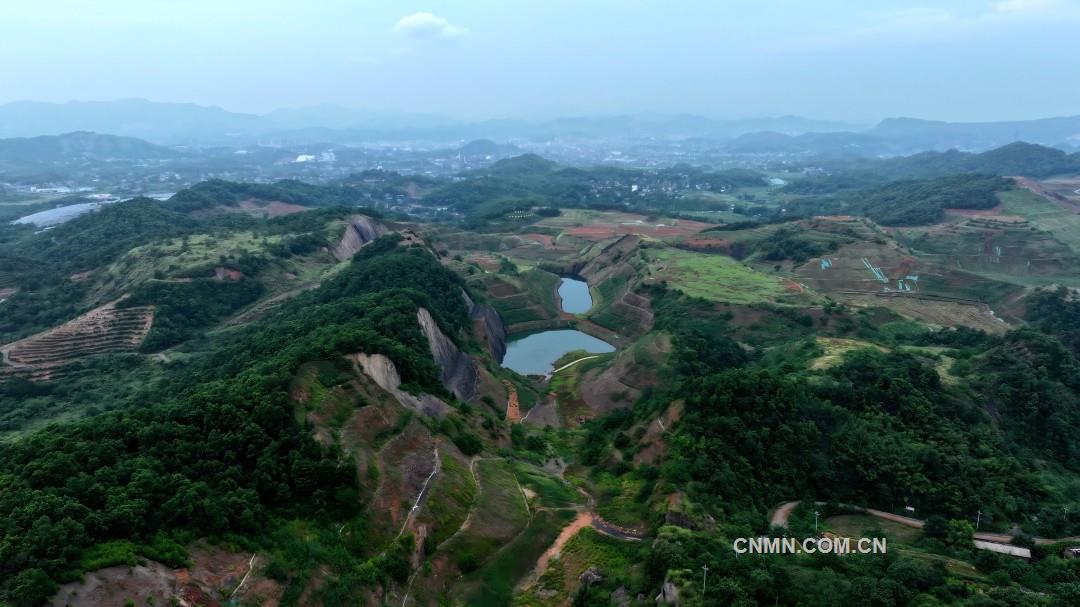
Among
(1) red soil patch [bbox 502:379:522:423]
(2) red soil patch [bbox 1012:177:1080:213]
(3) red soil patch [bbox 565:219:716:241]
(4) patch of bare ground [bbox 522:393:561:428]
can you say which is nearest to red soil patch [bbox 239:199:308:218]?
(3) red soil patch [bbox 565:219:716:241]

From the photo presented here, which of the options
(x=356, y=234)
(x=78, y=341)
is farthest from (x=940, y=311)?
(x=78, y=341)

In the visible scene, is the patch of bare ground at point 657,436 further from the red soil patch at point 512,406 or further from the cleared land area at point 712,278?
the cleared land area at point 712,278

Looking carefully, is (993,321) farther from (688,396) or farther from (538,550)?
(538,550)

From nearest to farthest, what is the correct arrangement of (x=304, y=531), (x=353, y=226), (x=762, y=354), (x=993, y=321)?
(x=304, y=531), (x=762, y=354), (x=993, y=321), (x=353, y=226)

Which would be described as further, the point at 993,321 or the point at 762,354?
the point at 993,321

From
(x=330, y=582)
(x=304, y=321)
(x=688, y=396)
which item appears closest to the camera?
(x=330, y=582)

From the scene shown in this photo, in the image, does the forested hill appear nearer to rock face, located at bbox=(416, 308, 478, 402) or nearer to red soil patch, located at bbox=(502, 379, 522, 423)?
rock face, located at bbox=(416, 308, 478, 402)

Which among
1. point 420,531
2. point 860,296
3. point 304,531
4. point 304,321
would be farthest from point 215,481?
point 860,296

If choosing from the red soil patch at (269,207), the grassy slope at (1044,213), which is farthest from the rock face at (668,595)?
the red soil patch at (269,207)
